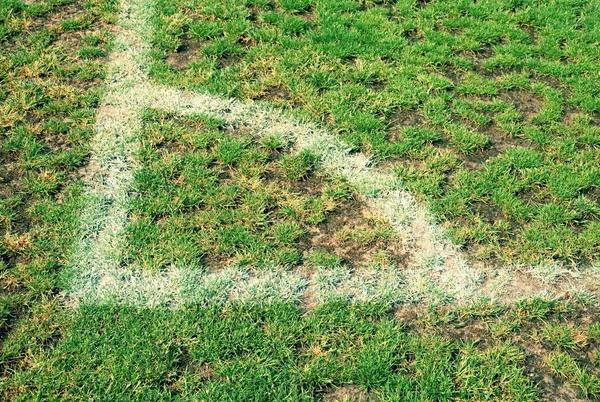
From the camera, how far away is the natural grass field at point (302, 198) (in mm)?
3723

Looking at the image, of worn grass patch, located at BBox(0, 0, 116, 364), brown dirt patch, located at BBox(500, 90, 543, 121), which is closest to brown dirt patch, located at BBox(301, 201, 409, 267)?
worn grass patch, located at BBox(0, 0, 116, 364)

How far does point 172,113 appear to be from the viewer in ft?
17.1

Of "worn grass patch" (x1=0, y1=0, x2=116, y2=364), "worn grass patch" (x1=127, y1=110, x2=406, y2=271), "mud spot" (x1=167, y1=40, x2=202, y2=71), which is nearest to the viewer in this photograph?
"worn grass patch" (x1=0, y1=0, x2=116, y2=364)

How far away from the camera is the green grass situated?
4734mm

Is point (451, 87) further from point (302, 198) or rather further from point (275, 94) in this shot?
point (302, 198)

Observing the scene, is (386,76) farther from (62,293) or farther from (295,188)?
(62,293)

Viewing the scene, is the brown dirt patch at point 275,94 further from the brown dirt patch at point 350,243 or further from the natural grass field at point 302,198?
the brown dirt patch at point 350,243

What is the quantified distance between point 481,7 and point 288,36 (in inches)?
80.5

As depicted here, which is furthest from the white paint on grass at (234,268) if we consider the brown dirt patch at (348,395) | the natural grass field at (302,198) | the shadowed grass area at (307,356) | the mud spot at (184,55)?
the brown dirt patch at (348,395)

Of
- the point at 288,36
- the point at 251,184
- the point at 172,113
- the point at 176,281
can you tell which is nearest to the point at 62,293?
the point at 176,281

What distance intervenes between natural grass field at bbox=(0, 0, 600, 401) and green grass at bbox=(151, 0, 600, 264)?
0.06 feet

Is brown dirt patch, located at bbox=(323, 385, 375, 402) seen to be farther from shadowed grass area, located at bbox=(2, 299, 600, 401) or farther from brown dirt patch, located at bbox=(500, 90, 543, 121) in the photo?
brown dirt patch, located at bbox=(500, 90, 543, 121)

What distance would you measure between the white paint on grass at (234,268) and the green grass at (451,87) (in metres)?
0.18

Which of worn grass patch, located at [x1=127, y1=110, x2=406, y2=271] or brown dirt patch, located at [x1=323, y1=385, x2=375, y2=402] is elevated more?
worn grass patch, located at [x1=127, y1=110, x2=406, y2=271]
